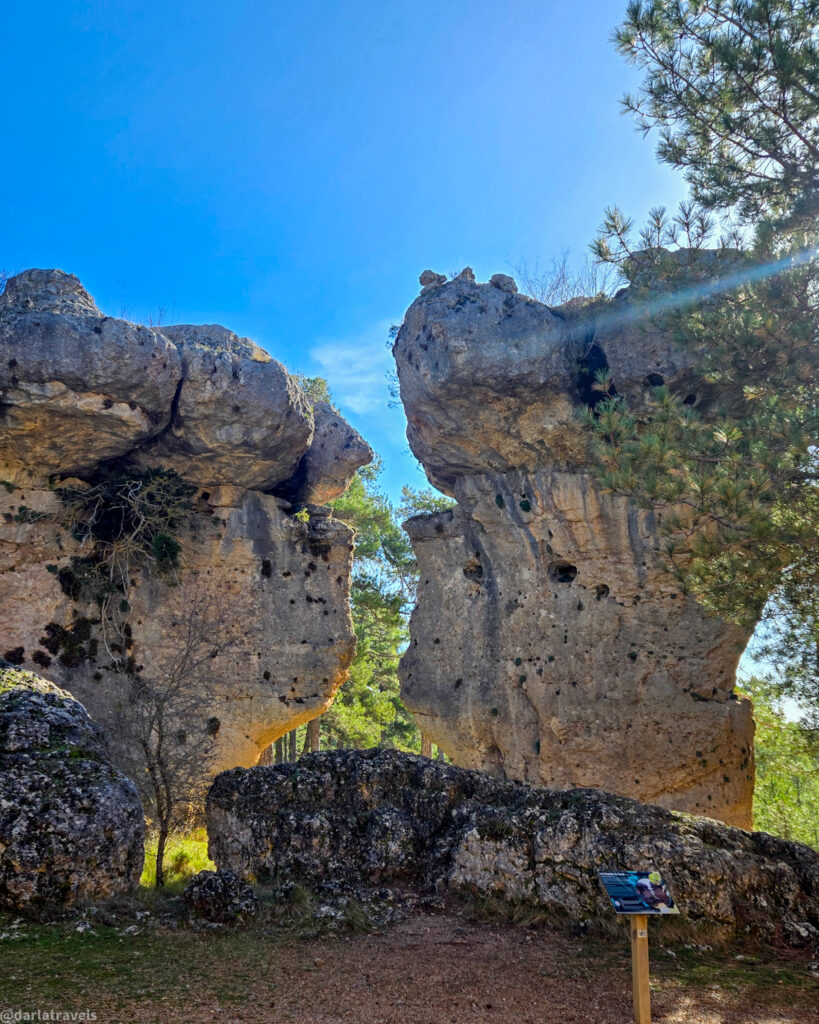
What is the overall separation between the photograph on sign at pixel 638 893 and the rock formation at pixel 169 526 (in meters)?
9.72

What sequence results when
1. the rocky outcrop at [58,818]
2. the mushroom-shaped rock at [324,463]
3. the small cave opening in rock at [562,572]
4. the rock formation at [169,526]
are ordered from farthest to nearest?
the mushroom-shaped rock at [324,463], the small cave opening in rock at [562,572], the rock formation at [169,526], the rocky outcrop at [58,818]

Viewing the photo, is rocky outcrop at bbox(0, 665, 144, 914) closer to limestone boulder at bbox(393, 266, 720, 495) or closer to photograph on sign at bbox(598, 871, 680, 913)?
photograph on sign at bbox(598, 871, 680, 913)

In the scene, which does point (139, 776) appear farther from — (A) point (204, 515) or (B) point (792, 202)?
(B) point (792, 202)

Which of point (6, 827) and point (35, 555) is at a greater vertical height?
point (35, 555)

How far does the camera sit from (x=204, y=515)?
15.6m

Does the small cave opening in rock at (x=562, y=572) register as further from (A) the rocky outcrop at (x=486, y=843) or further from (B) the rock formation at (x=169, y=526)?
(A) the rocky outcrop at (x=486, y=843)

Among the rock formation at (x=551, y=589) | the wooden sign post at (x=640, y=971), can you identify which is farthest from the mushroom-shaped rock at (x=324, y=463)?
the wooden sign post at (x=640, y=971)

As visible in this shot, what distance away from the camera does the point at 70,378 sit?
12805 millimetres

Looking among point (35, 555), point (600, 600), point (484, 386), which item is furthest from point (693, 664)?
point (35, 555)

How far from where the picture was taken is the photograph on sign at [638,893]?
14.0ft

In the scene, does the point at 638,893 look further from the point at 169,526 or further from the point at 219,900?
the point at 169,526

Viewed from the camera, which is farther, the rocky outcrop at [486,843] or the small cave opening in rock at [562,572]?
the small cave opening in rock at [562,572]

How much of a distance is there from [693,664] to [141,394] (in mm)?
11202

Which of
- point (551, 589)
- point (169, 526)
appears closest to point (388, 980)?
point (551, 589)
